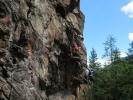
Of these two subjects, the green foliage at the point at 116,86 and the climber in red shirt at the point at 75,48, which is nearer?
the climber in red shirt at the point at 75,48

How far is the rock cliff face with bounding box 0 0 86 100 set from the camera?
20.5 meters

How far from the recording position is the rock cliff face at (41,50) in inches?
805

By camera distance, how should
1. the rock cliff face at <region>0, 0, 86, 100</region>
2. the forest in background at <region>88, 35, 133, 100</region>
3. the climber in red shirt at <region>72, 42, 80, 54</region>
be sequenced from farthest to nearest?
the forest in background at <region>88, 35, 133, 100</region> < the climber in red shirt at <region>72, 42, 80, 54</region> < the rock cliff face at <region>0, 0, 86, 100</region>

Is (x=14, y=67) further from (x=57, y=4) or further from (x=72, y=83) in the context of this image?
(x=72, y=83)

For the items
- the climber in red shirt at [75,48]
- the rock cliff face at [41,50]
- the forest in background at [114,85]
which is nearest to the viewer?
the rock cliff face at [41,50]

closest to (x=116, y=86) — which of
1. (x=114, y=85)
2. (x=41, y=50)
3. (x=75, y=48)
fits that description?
(x=114, y=85)

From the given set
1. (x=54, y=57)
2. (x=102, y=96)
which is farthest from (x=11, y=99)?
(x=102, y=96)

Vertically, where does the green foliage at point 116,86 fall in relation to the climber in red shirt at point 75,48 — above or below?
below

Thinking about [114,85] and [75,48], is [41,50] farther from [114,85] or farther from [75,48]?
[114,85]

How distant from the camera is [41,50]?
24609mm

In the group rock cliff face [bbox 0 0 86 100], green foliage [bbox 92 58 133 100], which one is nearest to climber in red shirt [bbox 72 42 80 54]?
rock cliff face [bbox 0 0 86 100]

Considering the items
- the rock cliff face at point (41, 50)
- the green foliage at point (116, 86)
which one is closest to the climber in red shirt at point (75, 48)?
the rock cliff face at point (41, 50)

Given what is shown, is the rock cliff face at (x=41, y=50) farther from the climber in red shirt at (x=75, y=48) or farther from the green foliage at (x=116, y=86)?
the green foliage at (x=116, y=86)

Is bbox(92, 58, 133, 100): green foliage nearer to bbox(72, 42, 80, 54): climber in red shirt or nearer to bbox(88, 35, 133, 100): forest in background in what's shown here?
bbox(88, 35, 133, 100): forest in background
